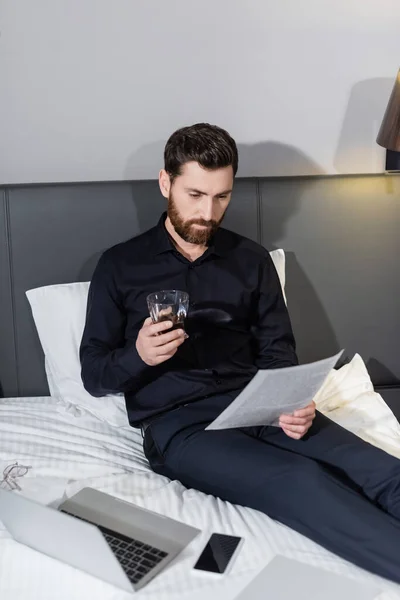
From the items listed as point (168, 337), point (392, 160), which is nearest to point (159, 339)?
point (168, 337)

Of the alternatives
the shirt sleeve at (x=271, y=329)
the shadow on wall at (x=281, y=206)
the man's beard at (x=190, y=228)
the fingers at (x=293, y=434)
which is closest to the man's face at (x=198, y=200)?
the man's beard at (x=190, y=228)

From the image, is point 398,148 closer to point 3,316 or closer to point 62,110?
point 62,110

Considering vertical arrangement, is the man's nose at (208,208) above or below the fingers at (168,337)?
above

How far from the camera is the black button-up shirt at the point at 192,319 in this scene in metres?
1.96

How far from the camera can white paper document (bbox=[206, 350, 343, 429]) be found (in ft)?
5.09

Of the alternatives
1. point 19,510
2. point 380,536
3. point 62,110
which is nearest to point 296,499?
point 380,536

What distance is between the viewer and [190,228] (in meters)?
2.01

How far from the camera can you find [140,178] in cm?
253

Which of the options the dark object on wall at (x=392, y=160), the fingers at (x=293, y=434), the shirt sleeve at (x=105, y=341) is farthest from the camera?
the dark object on wall at (x=392, y=160)

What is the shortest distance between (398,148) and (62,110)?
1065 mm

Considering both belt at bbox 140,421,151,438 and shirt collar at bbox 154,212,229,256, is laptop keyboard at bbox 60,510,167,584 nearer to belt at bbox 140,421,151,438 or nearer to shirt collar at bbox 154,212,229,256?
belt at bbox 140,421,151,438

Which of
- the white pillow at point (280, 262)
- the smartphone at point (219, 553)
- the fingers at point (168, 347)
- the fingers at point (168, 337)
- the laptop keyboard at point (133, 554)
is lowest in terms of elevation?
the smartphone at point (219, 553)

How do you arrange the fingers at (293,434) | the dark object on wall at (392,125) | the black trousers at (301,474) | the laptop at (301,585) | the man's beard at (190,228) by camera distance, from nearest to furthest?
→ the laptop at (301,585) < the black trousers at (301,474) < the fingers at (293,434) < the man's beard at (190,228) < the dark object on wall at (392,125)

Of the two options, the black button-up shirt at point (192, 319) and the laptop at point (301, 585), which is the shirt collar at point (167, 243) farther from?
the laptop at point (301, 585)
